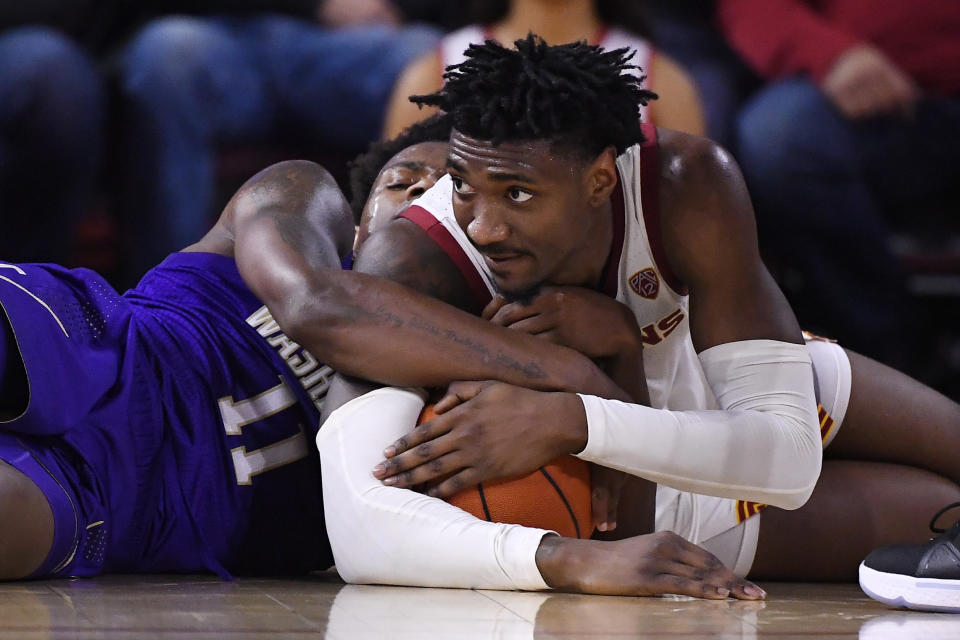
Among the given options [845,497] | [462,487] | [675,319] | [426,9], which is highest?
[426,9]

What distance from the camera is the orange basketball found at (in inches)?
91.7

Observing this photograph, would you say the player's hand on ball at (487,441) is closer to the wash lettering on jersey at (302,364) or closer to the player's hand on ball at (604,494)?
the player's hand on ball at (604,494)

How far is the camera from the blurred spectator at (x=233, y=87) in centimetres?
461

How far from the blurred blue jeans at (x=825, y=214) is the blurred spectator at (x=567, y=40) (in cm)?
26

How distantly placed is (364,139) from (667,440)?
2731 mm

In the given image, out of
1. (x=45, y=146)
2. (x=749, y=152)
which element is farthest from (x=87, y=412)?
(x=749, y=152)

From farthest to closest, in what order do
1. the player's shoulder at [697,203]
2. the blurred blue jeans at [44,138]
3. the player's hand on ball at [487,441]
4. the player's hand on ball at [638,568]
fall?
the blurred blue jeans at [44,138] < the player's shoulder at [697,203] < the player's hand on ball at [487,441] < the player's hand on ball at [638,568]

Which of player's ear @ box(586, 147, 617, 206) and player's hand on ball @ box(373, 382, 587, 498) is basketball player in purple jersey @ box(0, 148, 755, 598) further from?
player's ear @ box(586, 147, 617, 206)

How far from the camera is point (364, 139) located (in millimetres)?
4844

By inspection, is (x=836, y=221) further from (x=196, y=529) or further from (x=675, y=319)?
(x=196, y=529)

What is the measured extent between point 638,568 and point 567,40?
9.46 feet

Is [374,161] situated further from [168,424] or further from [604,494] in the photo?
[604,494]

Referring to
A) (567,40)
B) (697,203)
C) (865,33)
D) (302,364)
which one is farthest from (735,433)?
(865,33)

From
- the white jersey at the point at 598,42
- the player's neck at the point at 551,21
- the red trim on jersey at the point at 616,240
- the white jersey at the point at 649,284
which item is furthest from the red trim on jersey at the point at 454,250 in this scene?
the player's neck at the point at 551,21
